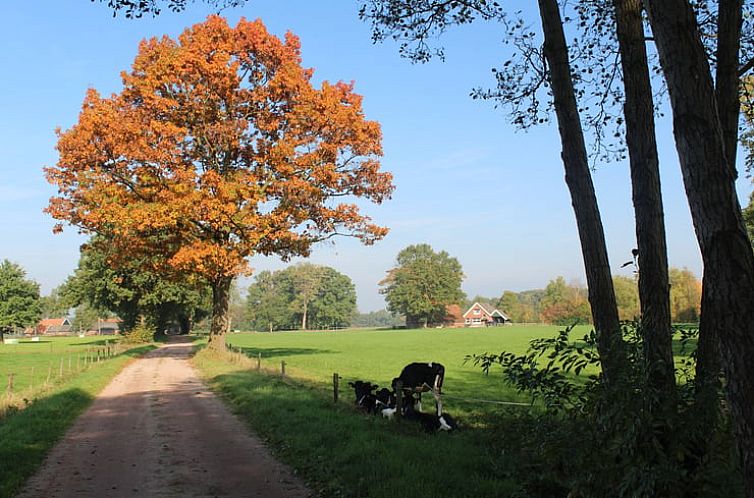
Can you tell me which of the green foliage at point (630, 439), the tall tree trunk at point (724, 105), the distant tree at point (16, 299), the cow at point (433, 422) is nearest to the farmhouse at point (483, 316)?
the distant tree at point (16, 299)

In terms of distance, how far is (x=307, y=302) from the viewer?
543 feet

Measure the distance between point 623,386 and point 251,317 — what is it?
581 feet

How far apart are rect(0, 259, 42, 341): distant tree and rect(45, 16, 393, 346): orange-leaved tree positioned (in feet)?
208

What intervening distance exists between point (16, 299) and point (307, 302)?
90.3 metres

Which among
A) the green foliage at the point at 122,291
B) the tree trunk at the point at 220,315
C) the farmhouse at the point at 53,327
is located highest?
the green foliage at the point at 122,291

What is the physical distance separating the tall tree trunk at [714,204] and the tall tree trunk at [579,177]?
3267 millimetres

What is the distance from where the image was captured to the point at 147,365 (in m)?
29.6

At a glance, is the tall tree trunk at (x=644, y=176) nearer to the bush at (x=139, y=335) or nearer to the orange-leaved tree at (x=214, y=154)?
the orange-leaved tree at (x=214, y=154)

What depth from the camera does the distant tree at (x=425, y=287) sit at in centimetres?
13862

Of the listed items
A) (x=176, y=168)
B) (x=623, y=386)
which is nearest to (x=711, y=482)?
(x=623, y=386)

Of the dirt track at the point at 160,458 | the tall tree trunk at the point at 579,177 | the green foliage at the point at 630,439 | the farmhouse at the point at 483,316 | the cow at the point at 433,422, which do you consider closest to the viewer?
the green foliage at the point at 630,439

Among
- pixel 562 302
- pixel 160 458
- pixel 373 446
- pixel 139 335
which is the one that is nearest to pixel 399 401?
pixel 373 446

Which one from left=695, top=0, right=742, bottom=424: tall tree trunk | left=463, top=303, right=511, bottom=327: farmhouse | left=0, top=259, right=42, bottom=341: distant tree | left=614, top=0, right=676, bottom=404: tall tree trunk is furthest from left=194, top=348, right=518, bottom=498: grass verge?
left=463, top=303, right=511, bottom=327: farmhouse

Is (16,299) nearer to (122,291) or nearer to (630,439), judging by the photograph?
(122,291)
